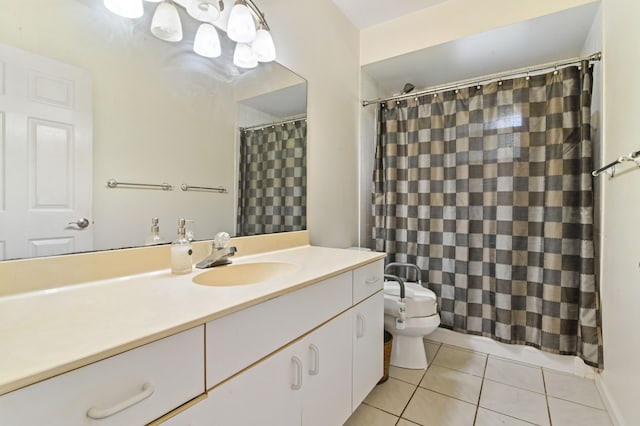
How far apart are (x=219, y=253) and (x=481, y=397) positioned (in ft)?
5.20

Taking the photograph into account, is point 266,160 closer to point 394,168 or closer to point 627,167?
point 394,168

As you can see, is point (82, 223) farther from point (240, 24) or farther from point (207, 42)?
point (240, 24)

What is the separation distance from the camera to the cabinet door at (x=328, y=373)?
0.97 m

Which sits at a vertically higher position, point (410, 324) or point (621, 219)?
point (621, 219)

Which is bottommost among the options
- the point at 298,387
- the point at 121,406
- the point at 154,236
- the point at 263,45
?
the point at 298,387

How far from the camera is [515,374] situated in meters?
1.77

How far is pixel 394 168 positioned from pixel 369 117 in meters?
0.53

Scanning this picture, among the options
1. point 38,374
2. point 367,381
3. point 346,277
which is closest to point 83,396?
point 38,374

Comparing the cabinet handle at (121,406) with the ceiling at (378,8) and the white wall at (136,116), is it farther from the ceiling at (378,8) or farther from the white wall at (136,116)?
the ceiling at (378,8)

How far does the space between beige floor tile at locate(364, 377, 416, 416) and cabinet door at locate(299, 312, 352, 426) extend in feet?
1.24

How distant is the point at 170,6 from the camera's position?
1092 millimetres

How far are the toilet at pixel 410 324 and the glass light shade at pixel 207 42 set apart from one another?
1558mm

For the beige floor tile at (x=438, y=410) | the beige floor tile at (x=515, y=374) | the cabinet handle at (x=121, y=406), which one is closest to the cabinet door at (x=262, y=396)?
the cabinet handle at (x=121, y=406)

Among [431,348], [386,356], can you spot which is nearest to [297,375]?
[386,356]
